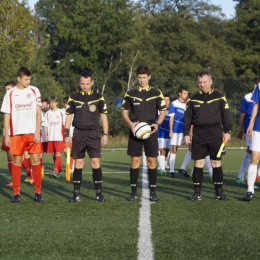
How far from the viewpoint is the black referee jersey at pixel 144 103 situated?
28.2ft

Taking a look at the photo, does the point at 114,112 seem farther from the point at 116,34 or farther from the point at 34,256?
the point at 116,34

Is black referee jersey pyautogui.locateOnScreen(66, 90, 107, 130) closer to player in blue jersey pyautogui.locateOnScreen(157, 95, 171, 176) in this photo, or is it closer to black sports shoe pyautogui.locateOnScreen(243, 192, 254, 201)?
black sports shoe pyautogui.locateOnScreen(243, 192, 254, 201)

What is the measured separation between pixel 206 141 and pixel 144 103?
1.07 meters

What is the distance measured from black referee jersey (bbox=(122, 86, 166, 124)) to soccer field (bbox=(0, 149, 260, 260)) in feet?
4.09

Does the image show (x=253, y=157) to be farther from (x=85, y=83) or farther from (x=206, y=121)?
(x=85, y=83)

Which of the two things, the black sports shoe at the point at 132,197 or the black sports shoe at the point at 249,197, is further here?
the black sports shoe at the point at 132,197

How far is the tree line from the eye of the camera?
3966 cm

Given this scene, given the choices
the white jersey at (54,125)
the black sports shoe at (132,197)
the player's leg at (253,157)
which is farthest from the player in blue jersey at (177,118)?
the player's leg at (253,157)

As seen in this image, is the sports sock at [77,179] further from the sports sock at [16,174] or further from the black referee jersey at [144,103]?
the black referee jersey at [144,103]

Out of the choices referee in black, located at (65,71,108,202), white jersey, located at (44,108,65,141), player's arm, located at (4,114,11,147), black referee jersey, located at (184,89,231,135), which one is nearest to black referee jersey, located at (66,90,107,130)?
referee in black, located at (65,71,108,202)

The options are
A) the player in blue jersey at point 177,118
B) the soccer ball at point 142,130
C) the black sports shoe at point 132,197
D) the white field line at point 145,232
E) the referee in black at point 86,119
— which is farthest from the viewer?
the player in blue jersey at point 177,118

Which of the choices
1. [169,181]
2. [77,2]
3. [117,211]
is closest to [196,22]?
[77,2]

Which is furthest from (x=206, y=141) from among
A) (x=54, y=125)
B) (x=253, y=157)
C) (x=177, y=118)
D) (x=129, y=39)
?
(x=129, y=39)

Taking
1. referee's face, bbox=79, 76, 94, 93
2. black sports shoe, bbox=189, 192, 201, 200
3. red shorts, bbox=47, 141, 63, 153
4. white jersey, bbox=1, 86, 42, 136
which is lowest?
black sports shoe, bbox=189, 192, 201, 200
